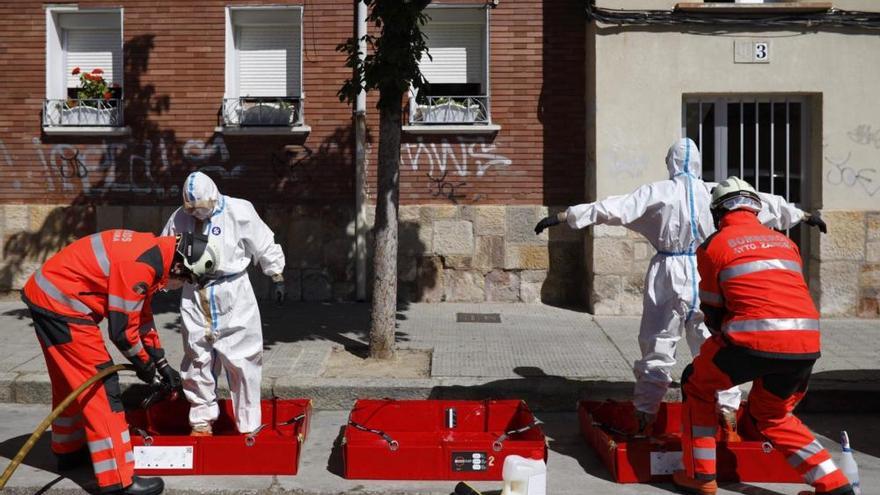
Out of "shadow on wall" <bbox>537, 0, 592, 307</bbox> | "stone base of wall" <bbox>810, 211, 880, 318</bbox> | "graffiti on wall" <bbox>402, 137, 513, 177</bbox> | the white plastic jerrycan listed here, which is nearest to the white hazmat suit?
the white plastic jerrycan

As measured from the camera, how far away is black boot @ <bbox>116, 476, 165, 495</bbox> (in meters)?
4.92

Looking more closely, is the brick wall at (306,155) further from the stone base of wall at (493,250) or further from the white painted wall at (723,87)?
the white painted wall at (723,87)

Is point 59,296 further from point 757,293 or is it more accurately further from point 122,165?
point 122,165

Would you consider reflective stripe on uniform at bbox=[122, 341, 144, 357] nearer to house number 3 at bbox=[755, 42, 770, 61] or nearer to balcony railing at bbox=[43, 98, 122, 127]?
balcony railing at bbox=[43, 98, 122, 127]

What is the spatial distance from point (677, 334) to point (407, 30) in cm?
326

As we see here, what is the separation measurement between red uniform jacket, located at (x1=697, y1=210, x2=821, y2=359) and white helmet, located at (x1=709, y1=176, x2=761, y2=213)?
88 millimetres

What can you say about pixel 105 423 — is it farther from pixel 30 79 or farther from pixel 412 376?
pixel 30 79

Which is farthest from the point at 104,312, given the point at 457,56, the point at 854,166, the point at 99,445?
the point at 854,166

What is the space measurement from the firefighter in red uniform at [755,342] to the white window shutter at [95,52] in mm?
8109

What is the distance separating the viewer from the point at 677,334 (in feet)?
18.7

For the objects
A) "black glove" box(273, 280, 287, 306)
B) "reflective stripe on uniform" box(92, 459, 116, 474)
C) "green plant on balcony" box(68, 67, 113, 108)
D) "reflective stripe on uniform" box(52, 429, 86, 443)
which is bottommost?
"reflective stripe on uniform" box(92, 459, 116, 474)

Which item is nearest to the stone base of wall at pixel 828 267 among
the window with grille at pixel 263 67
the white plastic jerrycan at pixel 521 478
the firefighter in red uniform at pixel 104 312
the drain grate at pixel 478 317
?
the drain grate at pixel 478 317

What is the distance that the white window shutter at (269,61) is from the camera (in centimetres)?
1059

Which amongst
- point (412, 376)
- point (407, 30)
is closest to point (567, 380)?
point (412, 376)
